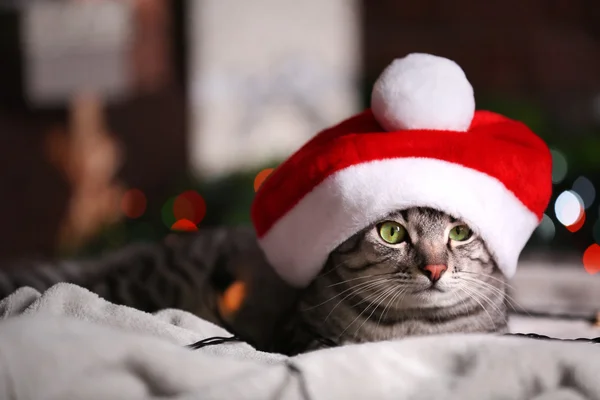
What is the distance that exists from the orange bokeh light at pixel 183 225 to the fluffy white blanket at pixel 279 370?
1.26 metres

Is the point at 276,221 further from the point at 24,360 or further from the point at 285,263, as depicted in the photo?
the point at 24,360

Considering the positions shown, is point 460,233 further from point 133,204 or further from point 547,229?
point 133,204

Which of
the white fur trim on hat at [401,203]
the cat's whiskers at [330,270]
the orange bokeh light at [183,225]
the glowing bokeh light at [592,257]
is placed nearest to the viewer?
the white fur trim on hat at [401,203]

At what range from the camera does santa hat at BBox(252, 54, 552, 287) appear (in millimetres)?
789

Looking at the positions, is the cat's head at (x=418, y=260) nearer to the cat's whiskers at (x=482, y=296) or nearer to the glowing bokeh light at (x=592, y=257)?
the cat's whiskers at (x=482, y=296)

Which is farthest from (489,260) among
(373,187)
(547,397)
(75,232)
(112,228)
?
(75,232)

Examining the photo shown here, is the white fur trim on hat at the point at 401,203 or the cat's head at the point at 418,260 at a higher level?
the white fur trim on hat at the point at 401,203

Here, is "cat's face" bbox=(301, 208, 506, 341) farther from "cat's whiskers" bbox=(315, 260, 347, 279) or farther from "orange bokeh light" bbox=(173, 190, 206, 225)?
"orange bokeh light" bbox=(173, 190, 206, 225)

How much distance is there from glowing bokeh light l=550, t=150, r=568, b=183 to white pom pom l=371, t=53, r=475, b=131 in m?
0.98

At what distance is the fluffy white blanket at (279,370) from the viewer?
0.52m

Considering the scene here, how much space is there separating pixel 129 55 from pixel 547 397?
2338 millimetres

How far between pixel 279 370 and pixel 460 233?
0.40 m

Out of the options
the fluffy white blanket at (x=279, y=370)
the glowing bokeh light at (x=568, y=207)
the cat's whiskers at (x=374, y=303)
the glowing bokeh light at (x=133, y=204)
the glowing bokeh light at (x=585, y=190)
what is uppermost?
the fluffy white blanket at (x=279, y=370)

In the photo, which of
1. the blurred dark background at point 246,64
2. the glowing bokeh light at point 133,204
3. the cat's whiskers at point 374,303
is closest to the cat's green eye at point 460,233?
the cat's whiskers at point 374,303
